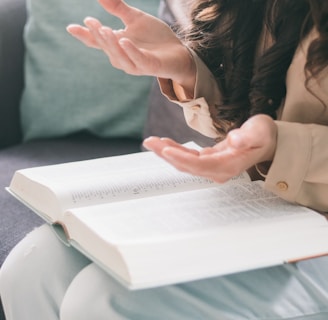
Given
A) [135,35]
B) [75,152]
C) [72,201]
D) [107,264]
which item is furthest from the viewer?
[75,152]

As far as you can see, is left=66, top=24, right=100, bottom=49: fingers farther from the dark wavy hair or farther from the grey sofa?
the grey sofa

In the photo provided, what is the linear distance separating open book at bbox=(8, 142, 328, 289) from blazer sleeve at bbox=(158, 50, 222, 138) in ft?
0.30

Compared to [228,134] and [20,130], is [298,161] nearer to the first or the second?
[228,134]

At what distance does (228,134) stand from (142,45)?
237mm

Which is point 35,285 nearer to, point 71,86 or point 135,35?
point 135,35

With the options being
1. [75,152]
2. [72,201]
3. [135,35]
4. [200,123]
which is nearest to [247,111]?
[200,123]

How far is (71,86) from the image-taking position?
1450 mm

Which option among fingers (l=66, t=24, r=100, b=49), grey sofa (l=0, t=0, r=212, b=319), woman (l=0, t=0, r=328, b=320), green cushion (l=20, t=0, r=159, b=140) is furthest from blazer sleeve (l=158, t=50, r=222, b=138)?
green cushion (l=20, t=0, r=159, b=140)

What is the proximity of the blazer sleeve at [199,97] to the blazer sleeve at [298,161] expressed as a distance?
187 millimetres

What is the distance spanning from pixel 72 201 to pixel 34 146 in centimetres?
68

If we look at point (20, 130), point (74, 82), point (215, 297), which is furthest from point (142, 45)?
point (20, 130)

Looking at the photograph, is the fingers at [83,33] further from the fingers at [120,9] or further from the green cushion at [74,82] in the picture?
the green cushion at [74,82]

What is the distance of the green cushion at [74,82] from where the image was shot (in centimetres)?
144

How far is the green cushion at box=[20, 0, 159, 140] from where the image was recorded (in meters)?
1.44
